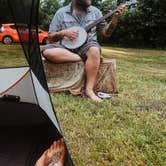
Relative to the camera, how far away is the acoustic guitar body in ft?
11.2

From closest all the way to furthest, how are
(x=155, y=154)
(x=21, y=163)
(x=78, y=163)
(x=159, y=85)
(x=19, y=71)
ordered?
(x=21, y=163)
(x=78, y=163)
(x=155, y=154)
(x=19, y=71)
(x=159, y=85)

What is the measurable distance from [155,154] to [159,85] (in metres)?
2.02

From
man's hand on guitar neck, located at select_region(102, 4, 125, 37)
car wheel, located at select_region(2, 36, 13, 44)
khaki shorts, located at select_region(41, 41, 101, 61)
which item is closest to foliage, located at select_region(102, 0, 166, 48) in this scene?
man's hand on guitar neck, located at select_region(102, 4, 125, 37)

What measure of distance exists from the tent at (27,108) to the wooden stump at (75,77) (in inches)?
40.2

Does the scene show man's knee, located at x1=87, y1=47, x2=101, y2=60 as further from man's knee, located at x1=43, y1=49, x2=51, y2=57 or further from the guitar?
man's knee, located at x1=43, y1=49, x2=51, y2=57

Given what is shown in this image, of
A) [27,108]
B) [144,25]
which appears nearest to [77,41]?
[27,108]

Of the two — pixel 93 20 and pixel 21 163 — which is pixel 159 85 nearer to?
pixel 93 20

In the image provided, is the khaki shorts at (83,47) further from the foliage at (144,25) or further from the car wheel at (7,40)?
the foliage at (144,25)

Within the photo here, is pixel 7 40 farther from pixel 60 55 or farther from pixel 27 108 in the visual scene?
pixel 60 55

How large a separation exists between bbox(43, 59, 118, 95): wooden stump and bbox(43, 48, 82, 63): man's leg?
5 cm

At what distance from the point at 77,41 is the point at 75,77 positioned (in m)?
0.29

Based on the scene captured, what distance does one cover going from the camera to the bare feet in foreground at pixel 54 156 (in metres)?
1.67

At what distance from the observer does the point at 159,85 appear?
4.11 m

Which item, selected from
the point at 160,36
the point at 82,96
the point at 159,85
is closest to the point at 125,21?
the point at 160,36
